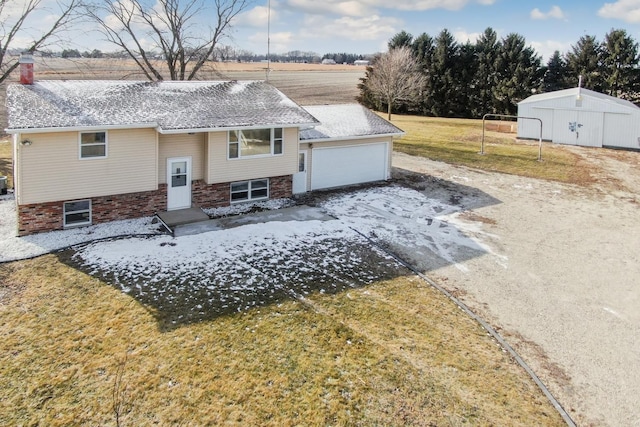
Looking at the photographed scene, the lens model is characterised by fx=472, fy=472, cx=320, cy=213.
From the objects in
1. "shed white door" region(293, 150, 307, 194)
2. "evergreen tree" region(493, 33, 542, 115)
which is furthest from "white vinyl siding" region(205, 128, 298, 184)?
"evergreen tree" region(493, 33, 542, 115)

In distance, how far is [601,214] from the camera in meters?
19.2

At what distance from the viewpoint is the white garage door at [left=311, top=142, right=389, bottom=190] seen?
21250mm

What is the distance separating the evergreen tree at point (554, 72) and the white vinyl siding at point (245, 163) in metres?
40.7

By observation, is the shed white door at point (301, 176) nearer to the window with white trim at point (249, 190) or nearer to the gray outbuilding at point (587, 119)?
the window with white trim at point (249, 190)

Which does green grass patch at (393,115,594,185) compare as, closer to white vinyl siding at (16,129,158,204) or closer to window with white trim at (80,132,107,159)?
white vinyl siding at (16,129,158,204)

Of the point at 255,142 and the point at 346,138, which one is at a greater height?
the point at 346,138

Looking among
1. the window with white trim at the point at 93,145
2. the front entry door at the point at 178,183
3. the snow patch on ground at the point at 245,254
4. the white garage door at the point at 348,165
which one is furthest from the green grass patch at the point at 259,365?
the white garage door at the point at 348,165

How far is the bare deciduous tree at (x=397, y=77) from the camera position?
47.6 m

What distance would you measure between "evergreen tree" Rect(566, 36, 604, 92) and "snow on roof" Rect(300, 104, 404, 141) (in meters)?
33.6

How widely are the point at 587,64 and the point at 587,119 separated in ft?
56.6

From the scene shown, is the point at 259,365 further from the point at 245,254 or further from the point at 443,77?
the point at 443,77

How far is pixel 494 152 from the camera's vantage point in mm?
31844

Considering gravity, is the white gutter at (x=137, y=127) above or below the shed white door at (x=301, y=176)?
above

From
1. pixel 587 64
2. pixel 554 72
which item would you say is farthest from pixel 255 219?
pixel 554 72
